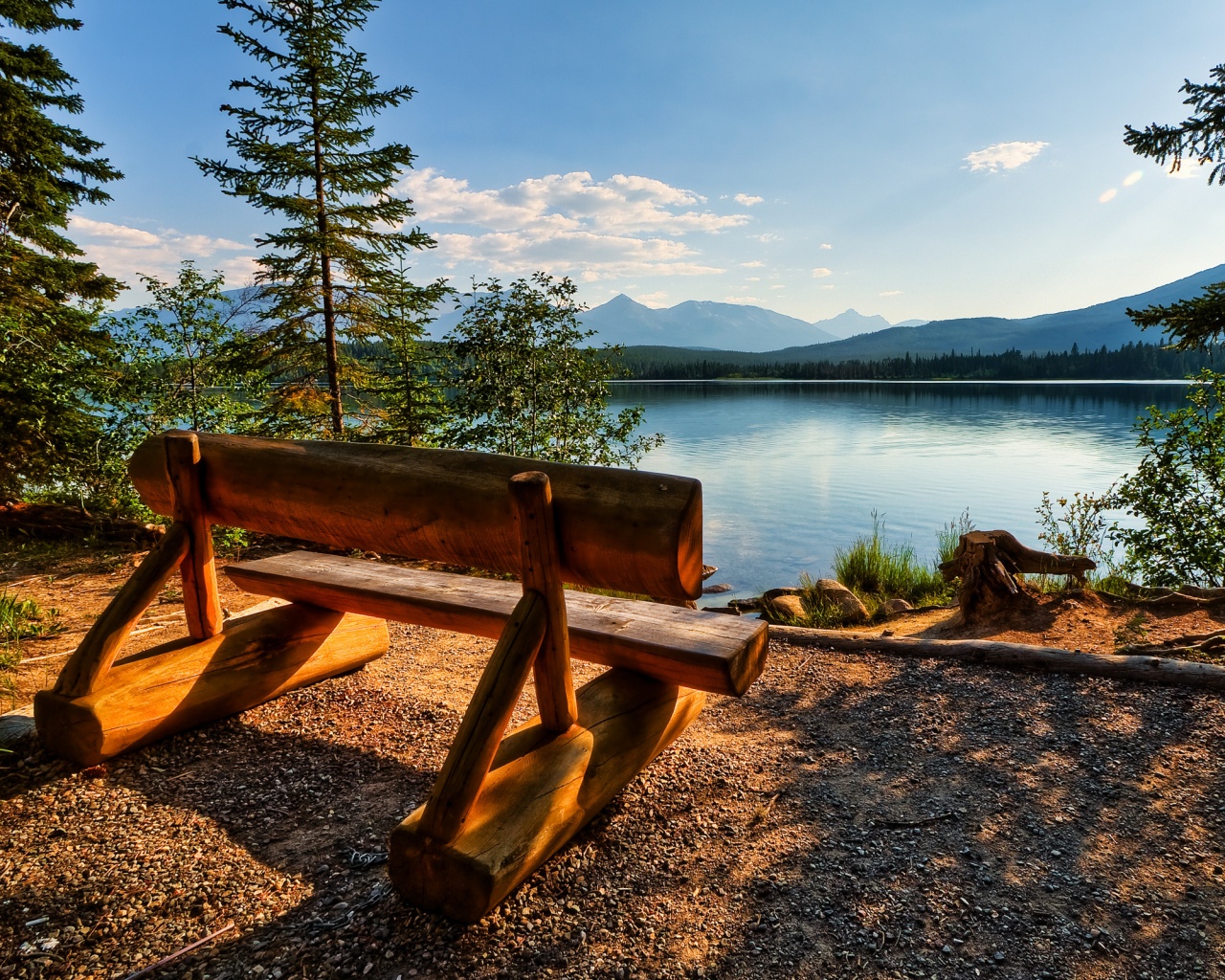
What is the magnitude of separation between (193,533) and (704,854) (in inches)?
116

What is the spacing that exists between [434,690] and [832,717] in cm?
257

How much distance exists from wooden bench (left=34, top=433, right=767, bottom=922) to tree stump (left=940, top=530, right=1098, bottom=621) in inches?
176

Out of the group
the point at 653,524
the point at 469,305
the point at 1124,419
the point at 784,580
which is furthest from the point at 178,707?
the point at 1124,419

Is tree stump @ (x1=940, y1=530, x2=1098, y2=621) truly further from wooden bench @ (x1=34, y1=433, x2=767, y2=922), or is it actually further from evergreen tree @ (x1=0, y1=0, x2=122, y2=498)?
evergreen tree @ (x1=0, y1=0, x2=122, y2=498)

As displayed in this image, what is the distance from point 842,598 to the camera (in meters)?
8.71

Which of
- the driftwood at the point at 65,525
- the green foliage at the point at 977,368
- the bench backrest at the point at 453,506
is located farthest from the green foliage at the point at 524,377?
the green foliage at the point at 977,368

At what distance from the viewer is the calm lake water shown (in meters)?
15.3

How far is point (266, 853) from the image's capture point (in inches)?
100.0

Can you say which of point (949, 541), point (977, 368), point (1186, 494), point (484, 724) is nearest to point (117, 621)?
point (484, 724)

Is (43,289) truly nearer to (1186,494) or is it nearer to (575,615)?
(575,615)

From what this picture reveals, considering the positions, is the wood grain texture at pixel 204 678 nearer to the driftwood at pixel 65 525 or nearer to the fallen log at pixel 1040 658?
the fallen log at pixel 1040 658

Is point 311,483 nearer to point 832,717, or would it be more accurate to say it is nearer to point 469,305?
point 832,717

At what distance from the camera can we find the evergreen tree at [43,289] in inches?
304

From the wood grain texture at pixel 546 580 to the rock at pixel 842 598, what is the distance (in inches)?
258
